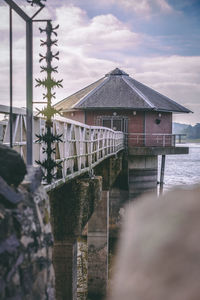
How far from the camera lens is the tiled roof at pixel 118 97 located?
27281 millimetres

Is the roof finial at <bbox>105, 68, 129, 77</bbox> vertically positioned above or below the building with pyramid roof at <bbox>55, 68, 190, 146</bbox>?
above

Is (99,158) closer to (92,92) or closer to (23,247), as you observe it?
(23,247)

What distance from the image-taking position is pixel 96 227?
17.4m

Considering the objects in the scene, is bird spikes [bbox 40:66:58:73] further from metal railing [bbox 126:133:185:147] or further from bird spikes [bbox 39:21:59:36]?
metal railing [bbox 126:133:185:147]

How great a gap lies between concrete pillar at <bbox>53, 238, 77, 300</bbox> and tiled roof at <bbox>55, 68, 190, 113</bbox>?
18473mm

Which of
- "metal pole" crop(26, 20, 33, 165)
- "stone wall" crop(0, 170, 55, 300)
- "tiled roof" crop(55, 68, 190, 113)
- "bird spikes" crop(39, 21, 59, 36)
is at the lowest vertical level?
"stone wall" crop(0, 170, 55, 300)

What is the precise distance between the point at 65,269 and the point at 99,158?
5162 mm

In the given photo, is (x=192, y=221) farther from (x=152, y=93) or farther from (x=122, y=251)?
(x=152, y=93)

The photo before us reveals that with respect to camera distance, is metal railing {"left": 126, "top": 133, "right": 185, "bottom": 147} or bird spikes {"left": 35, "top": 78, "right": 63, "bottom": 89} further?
metal railing {"left": 126, "top": 133, "right": 185, "bottom": 147}

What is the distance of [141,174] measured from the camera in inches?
970

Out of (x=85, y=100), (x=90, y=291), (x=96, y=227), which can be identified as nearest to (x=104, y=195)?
(x=96, y=227)

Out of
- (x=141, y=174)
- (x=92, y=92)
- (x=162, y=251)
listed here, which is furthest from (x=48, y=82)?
(x=92, y=92)

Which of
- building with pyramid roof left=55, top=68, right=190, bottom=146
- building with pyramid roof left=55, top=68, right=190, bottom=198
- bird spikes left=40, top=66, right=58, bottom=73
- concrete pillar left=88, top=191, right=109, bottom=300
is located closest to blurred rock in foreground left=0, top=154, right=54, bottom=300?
bird spikes left=40, top=66, right=58, bottom=73

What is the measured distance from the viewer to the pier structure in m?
8.79
